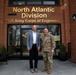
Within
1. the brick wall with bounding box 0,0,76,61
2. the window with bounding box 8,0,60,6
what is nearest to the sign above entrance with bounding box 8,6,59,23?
the brick wall with bounding box 0,0,76,61

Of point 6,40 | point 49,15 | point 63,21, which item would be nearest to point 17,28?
point 6,40

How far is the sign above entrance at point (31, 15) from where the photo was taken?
43.3 ft

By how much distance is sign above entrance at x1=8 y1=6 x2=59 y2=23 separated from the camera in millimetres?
13195

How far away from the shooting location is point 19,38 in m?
13.3

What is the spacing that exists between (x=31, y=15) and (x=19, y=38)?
1.80 meters

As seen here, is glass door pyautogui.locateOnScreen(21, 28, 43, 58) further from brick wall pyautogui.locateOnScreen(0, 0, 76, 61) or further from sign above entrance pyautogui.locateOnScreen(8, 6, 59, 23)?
brick wall pyautogui.locateOnScreen(0, 0, 76, 61)

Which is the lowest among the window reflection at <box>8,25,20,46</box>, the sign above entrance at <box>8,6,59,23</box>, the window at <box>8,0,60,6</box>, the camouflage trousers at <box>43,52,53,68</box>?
the camouflage trousers at <box>43,52,53,68</box>

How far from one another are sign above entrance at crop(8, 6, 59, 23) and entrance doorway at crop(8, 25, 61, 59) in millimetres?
421

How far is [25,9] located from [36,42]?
16.9 feet

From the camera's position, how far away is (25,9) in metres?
13.2

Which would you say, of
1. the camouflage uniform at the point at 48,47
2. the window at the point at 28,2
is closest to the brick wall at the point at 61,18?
the window at the point at 28,2

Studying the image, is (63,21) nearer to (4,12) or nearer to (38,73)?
(4,12)

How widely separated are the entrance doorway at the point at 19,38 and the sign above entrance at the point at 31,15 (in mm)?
421

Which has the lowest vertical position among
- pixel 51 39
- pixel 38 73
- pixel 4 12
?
pixel 38 73
